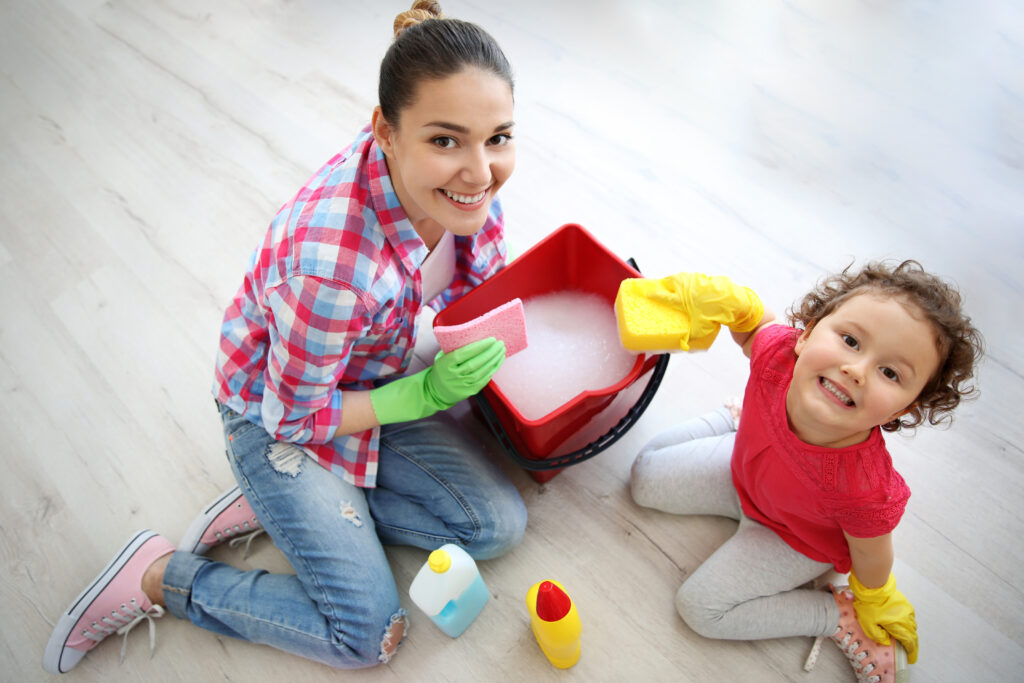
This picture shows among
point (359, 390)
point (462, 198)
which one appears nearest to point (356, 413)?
point (359, 390)

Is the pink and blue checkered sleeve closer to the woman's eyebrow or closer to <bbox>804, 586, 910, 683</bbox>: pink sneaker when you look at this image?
the woman's eyebrow

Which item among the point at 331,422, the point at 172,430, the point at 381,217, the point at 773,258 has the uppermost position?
the point at 381,217

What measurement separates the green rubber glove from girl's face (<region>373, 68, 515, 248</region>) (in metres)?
0.18

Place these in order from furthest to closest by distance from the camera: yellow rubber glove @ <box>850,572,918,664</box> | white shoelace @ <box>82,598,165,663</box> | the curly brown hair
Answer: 1. white shoelace @ <box>82,598,165,663</box>
2. yellow rubber glove @ <box>850,572,918,664</box>
3. the curly brown hair

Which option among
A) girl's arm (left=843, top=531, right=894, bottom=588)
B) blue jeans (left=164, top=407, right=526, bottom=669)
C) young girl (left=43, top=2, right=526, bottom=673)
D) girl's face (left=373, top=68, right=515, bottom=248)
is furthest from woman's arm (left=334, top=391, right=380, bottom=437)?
girl's arm (left=843, top=531, right=894, bottom=588)

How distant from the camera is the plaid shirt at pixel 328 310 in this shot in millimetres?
860

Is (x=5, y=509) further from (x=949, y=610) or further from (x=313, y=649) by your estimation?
(x=949, y=610)

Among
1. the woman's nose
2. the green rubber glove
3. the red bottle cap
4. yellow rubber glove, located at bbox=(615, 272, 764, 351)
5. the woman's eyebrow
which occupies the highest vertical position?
the woman's eyebrow

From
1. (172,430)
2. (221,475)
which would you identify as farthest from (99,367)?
(221,475)

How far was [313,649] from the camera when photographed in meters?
1.05

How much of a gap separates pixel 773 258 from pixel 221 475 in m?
1.24

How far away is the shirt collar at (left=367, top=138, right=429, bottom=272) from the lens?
2.93 ft

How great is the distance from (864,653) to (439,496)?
2.35 ft

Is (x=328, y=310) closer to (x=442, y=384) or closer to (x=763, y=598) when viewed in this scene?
(x=442, y=384)
